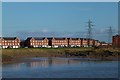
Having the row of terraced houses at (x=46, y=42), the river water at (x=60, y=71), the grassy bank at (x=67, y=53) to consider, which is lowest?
the river water at (x=60, y=71)

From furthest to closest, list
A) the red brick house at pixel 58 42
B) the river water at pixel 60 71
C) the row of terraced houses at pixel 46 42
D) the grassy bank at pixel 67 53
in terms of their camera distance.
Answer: the red brick house at pixel 58 42, the row of terraced houses at pixel 46 42, the grassy bank at pixel 67 53, the river water at pixel 60 71

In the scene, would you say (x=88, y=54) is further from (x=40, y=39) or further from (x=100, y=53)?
(x=40, y=39)

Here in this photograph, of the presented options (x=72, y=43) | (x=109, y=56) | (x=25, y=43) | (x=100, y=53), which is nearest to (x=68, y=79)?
(x=109, y=56)

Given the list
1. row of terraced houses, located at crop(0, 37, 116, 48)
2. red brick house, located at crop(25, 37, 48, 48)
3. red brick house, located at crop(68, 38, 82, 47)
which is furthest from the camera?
red brick house, located at crop(68, 38, 82, 47)

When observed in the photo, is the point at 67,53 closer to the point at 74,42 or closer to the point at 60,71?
the point at 60,71

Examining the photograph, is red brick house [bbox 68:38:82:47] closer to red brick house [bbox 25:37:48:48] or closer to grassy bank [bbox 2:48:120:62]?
red brick house [bbox 25:37:48:48]

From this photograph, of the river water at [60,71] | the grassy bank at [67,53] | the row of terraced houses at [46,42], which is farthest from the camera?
the row of terraced houses at [46,42]

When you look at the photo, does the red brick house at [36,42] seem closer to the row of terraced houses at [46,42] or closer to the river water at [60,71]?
the row of terraced houses at [46,42]

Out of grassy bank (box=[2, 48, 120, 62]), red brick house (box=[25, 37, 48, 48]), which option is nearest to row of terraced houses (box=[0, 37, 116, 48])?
red brick house (box=[25, 37, 48, 48])

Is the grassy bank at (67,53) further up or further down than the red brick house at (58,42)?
further down

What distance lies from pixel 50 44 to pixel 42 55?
39370mm

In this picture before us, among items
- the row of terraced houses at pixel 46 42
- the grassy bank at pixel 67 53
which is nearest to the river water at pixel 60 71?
the grassy bank at pixel 67 53

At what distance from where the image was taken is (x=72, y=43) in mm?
101250

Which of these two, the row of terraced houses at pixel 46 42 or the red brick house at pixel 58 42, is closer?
the row of terraced houses at pixel 46 42
